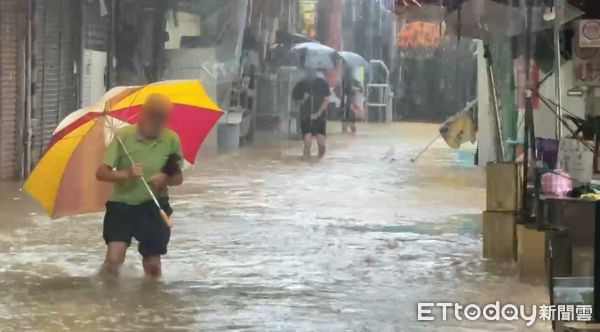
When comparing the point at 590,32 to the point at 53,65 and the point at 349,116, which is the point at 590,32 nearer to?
the point at 53,65

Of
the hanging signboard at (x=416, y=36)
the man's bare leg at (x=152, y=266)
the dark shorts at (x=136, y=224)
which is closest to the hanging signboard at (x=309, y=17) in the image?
the hanging signboard at (x=416, y=36)

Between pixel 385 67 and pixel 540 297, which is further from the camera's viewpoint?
pixel 385 67

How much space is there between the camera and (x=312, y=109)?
20.7 m

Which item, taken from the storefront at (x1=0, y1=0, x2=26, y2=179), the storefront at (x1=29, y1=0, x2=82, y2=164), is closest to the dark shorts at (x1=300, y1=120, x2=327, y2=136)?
the storefront at (x1=29, y1=0, x2=82, y2=164)

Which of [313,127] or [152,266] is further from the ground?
[313,127]

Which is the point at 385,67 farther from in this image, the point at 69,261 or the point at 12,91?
the point at 69,261

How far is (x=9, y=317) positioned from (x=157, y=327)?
0.93 m

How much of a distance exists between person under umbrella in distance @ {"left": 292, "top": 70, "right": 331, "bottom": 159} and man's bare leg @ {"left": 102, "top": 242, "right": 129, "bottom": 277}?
12169 millimetres

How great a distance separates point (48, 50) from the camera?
1611cm

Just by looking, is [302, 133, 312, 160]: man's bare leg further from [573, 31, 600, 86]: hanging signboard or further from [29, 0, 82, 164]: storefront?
[573, 31, 600, 86]: hanging signboard

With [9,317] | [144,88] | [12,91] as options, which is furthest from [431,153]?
[9,317]

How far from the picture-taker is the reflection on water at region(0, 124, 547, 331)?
663 centimetres

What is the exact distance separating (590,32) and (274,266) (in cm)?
322

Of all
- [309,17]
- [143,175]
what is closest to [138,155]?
[143,175]
